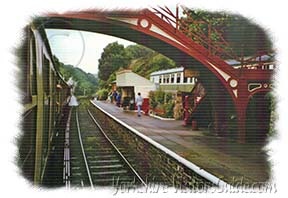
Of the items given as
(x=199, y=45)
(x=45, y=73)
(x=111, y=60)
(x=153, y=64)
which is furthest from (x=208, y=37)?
(x=45, y=73)

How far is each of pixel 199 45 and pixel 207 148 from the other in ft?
1.91

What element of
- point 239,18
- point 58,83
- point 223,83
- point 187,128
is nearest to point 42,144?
point 58,83

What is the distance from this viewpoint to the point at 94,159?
1.81m

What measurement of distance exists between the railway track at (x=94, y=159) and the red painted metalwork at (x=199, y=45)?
1.77 feet

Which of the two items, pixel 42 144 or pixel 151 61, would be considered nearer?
pixel 42 144

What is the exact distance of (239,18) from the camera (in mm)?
1699

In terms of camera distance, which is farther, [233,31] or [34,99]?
[233,31]

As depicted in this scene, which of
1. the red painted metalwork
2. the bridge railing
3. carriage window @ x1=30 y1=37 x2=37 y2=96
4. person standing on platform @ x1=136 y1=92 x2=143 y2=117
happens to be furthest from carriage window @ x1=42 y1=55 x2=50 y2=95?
the bridge railing

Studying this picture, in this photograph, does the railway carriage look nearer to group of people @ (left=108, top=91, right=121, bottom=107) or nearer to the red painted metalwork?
the red painted metalwork

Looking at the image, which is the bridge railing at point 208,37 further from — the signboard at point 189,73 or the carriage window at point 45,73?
the carriage window at point 45,73

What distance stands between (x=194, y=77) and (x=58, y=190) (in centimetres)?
96

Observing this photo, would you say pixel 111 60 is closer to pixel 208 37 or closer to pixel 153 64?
pixel 153 64

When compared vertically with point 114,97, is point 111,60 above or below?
above

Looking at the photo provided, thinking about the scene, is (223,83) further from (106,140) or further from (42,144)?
(42,144)
